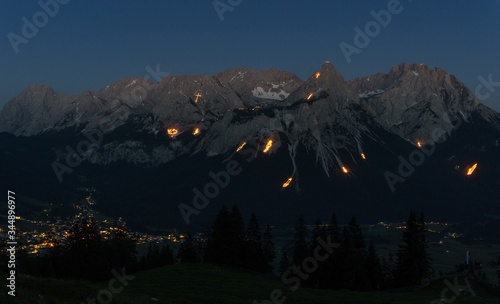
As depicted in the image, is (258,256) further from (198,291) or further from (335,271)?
(198,291)

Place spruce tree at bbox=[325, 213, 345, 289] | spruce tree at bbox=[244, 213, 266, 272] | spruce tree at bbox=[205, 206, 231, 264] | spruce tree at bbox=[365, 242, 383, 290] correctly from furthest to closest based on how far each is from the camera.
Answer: spruce tree at bbox=[244, 213, 266, 272], spruce tree at bbox=[205, 206, 231, 264], spruce tree at bbox=[365, 242, 383, 290], spruce tree at bbox=[325, 213, 345, 289]

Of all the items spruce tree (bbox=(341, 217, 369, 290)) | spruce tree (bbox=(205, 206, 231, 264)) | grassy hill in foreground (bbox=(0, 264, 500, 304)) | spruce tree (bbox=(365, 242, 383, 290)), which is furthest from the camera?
spruce tree (bbox=(205, 206, 231, 264))

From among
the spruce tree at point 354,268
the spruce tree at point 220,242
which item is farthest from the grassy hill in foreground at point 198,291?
the spruce tree at point 354,268

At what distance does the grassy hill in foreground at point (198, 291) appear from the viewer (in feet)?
111

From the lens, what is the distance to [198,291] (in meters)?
56.2

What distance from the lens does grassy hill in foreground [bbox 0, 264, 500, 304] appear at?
33.8m

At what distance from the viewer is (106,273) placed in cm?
9975

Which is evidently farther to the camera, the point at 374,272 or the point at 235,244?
the point at 235,244

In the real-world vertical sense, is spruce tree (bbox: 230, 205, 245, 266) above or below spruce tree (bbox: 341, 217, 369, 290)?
above

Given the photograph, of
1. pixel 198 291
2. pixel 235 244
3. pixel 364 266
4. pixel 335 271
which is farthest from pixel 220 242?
pixel 198 291

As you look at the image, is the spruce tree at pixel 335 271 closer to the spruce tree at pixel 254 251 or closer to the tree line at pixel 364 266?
the tree line at pixel 364 266

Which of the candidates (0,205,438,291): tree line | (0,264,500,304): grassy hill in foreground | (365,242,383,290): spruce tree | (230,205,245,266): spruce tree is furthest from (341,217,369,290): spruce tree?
(230,205,245,266): spruce tree

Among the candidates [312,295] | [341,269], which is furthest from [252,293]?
[341,269]

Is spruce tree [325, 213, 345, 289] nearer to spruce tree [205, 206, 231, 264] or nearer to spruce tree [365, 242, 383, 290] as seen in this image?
spruce tree [365, 242, 383, 290]
